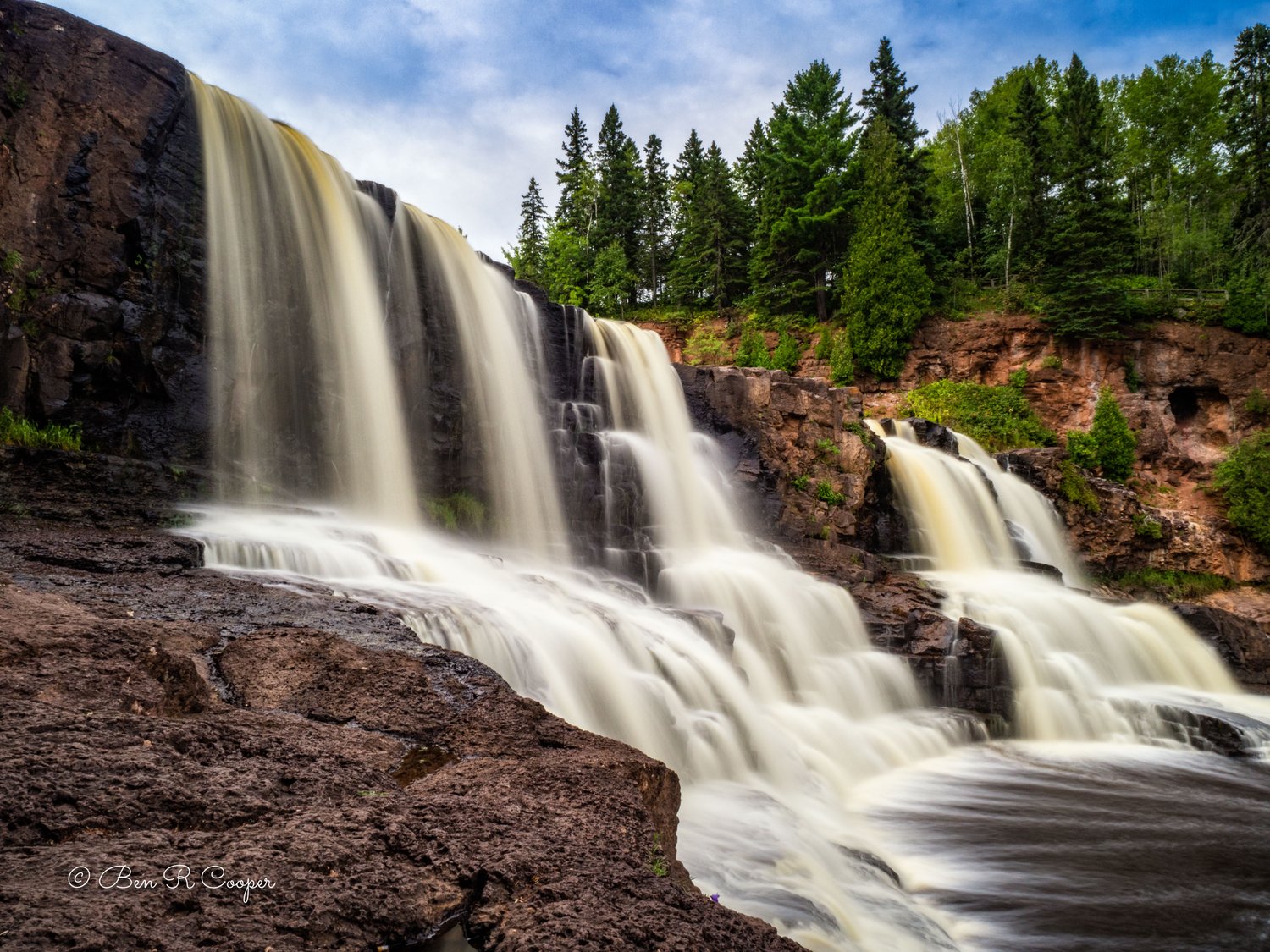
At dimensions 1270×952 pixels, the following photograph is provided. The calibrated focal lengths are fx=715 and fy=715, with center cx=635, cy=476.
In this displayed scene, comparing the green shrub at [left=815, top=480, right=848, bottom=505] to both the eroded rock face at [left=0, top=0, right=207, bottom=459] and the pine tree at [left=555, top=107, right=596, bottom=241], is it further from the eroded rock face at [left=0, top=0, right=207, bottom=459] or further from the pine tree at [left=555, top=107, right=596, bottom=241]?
the pine tree at [left=555, top=107, right=596, bottom=241]

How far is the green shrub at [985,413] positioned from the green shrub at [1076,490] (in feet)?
12.6

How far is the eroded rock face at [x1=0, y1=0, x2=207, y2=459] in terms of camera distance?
9250 millimetres

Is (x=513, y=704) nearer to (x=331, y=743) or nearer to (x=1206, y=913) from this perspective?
(x=331, y=743)

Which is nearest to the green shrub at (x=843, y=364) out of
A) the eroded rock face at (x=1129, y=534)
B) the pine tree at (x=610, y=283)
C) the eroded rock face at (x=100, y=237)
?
the eroded rock face at (x=1129, y=534)

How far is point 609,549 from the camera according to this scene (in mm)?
13359

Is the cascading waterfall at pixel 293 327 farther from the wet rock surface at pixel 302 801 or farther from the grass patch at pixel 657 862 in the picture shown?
the grass patch at pixel 657 862

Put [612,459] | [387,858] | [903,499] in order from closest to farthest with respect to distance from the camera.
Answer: [387,858] < [612,459] < [903,499]

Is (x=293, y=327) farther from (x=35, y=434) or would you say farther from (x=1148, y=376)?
(x=1148, y=376)

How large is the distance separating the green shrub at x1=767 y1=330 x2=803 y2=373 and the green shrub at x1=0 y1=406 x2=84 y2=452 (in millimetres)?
26581

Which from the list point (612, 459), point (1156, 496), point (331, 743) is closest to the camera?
point (331, 743)

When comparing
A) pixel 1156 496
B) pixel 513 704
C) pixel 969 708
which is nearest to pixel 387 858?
pixel 513 704

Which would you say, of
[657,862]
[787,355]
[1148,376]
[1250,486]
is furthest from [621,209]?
[657,862]

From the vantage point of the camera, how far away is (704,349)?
3522cm

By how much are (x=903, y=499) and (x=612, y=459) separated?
7.76 meters
